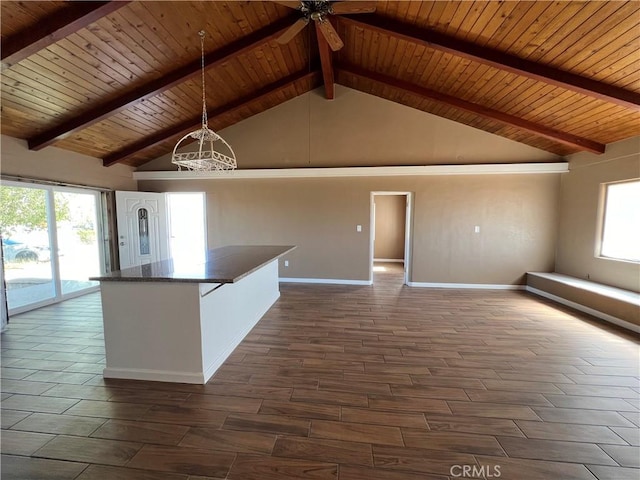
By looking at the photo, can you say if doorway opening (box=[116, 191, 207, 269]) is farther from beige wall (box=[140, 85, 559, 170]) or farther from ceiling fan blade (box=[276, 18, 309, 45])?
ceiling fan blade (box=[276, 18, 309, 45])

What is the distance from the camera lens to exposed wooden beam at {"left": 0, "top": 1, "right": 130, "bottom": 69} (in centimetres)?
239

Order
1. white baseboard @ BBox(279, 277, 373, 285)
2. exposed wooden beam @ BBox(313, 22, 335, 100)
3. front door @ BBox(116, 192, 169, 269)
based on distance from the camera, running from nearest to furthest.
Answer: exposed wooden beam @ BBox(313, 22, 335, 100)
front door @ BBox(116, 192, 169, 269)
white baseboard @ BBox(279, 277, 373, 285)

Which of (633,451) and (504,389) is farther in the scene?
(504,389)

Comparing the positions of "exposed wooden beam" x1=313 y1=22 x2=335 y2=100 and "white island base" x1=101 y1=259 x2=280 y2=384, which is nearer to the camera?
"white island base" x1=101 y1=259 x2=280 y2=384

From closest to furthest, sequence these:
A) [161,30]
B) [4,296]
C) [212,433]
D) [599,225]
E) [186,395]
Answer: [212,433] < [186,395] < [161,30] < [4,296] < [599,225]

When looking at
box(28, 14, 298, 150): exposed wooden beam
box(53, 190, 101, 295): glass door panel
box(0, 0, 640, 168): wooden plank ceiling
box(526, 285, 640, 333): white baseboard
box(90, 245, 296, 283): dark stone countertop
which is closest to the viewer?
box(90, 245, 296, 283): dark stone countertop

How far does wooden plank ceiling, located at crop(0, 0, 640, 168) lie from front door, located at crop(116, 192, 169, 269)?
105 cm

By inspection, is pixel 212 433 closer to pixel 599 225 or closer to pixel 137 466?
pixel 137 466

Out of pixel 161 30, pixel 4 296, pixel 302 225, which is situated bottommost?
pixel 4 296

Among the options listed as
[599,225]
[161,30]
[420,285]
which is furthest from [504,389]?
[161,30]

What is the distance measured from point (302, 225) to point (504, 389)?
4298 mm

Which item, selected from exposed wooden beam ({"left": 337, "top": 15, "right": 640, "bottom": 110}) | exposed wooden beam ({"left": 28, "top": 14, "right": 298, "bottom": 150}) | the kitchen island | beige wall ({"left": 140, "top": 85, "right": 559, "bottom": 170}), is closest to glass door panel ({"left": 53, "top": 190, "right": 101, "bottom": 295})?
exposed wooden beam ({"left": 28, "top": 14, "right": 298, "bottom": 150})

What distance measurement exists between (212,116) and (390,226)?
585 centimetres

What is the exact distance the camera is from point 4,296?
3422 millimetres
